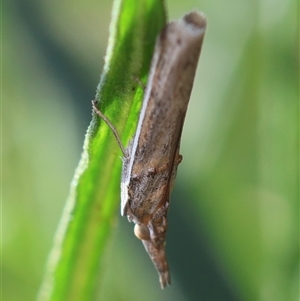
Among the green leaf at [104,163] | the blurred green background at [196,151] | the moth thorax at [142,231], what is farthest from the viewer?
the blurred green background at [196,151]

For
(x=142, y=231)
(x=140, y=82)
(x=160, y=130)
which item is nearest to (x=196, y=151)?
(x=142, y=231)

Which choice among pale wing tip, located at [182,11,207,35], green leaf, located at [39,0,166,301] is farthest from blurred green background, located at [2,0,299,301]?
pale wing tip, located at [182,11,207,35]

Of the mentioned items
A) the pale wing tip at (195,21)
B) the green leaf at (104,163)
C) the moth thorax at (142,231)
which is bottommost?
the moth thorax at (142,231)

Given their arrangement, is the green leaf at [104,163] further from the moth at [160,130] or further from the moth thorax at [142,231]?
the moth thorax at [142,231]

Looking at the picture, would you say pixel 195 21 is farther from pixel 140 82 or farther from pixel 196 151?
pixel 196 151

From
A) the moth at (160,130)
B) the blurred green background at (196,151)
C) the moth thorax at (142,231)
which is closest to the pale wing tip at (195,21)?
the moth at (160,130)

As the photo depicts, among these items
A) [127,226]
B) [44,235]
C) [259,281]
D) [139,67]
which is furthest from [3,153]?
[259,281]

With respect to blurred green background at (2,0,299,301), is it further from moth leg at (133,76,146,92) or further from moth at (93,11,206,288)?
moth leg at (133,76,146,92)

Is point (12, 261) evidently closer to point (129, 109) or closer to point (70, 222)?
point (70, 222)
